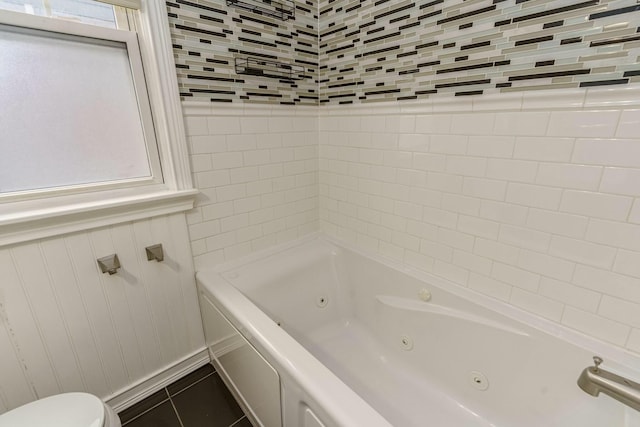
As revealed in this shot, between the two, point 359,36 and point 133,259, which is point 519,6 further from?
point 133,259

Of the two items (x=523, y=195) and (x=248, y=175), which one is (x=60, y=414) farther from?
(x=523, y=195)

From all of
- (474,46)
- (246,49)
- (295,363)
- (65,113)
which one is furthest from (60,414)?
(474,46)

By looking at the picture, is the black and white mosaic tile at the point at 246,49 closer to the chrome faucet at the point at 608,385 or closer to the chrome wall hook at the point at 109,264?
the chrome wall hook at the point at 109,264

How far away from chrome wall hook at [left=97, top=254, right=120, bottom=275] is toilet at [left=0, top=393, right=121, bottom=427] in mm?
445

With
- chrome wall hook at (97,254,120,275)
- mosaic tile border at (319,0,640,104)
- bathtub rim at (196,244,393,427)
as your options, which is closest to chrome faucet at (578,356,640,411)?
bathtub rim at (196,244,393,427)

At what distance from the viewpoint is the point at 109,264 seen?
1194mm

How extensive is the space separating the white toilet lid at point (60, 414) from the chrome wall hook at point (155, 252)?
21.7 inches

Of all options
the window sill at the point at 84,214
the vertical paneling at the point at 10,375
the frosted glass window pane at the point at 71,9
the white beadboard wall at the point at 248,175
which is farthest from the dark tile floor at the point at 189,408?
the frosted glass window pane at the point at 71,9

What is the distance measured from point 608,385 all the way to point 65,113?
213 centimetres

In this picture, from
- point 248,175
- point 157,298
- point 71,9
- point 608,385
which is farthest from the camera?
point 248,175

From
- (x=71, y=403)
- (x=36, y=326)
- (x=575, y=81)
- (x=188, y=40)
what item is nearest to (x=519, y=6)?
(x=575, y=81)

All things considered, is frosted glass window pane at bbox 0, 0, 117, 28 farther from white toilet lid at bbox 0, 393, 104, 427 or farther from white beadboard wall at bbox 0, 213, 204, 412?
white toilet lid at bbox 0, 393, 104, 427

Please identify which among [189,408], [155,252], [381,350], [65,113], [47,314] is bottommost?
[189,408]

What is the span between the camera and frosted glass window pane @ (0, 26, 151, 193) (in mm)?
996
